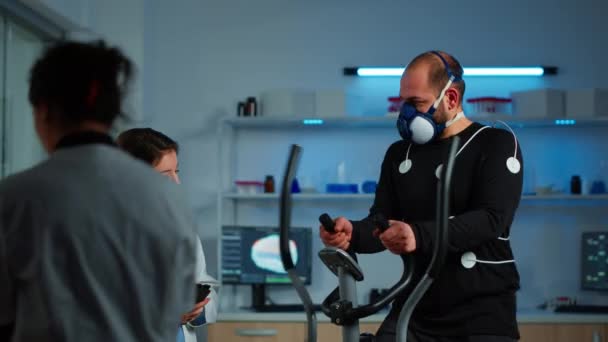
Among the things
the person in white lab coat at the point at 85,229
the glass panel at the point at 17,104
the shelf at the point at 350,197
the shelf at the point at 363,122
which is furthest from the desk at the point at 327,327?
the person in white lab coat at the point at 85,229

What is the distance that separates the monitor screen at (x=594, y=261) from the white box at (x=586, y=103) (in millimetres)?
680

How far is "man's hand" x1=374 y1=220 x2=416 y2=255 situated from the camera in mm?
2109

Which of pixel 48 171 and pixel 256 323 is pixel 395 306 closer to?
pixel 48 171

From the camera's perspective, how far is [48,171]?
1.31 meters

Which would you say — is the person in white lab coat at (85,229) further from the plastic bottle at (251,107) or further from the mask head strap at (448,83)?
the plastic bottle at (251,107)

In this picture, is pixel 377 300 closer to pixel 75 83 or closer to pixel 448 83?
pixel 448 83

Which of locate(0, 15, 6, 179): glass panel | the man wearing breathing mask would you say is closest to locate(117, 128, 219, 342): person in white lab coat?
the man wearing breathing mask

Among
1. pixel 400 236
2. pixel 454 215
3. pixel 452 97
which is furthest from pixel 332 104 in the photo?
pixel 400 236

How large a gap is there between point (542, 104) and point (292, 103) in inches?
55.5

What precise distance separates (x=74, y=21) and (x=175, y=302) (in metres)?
3.64

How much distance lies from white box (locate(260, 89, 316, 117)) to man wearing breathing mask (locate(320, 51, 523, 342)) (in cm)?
254

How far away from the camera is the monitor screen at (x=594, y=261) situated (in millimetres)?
4957

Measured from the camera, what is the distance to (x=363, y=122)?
5059 millimetres

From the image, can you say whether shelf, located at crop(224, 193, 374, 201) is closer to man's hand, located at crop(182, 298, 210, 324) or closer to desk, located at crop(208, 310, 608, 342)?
desk, located at crop(208, 310, 608, 342)
